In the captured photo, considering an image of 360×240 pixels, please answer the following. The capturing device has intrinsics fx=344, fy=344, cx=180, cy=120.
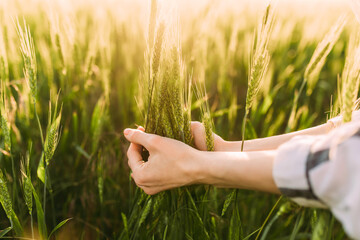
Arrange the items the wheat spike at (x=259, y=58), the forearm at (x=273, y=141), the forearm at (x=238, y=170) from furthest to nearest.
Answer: the forearm at (x=273, y=141), the wheat spike at (x=259, y=58), the forearm at (x=238, y=170)

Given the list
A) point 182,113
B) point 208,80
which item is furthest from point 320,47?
point 208,80

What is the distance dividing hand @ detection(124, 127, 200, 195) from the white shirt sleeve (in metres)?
0.20

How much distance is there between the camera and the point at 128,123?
1438 millimetres

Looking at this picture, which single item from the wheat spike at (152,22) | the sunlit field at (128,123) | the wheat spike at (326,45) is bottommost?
the sunlit field at (128,123)

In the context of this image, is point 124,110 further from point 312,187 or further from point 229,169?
point 312,187

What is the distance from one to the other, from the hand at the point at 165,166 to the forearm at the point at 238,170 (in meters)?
0.02

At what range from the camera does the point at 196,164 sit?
28.0 inches

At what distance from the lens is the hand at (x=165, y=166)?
0.72 meters

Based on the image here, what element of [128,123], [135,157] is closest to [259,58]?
[135,157]

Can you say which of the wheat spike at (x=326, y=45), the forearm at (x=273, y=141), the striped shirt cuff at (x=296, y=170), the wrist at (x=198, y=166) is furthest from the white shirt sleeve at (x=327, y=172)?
the wheat spike at (x=326, y=45)

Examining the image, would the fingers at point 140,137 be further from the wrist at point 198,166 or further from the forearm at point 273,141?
the forearm at point 273,141

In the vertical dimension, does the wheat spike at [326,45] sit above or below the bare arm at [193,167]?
above

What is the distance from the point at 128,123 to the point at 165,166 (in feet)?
2.38

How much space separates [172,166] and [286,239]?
55 centimetres
